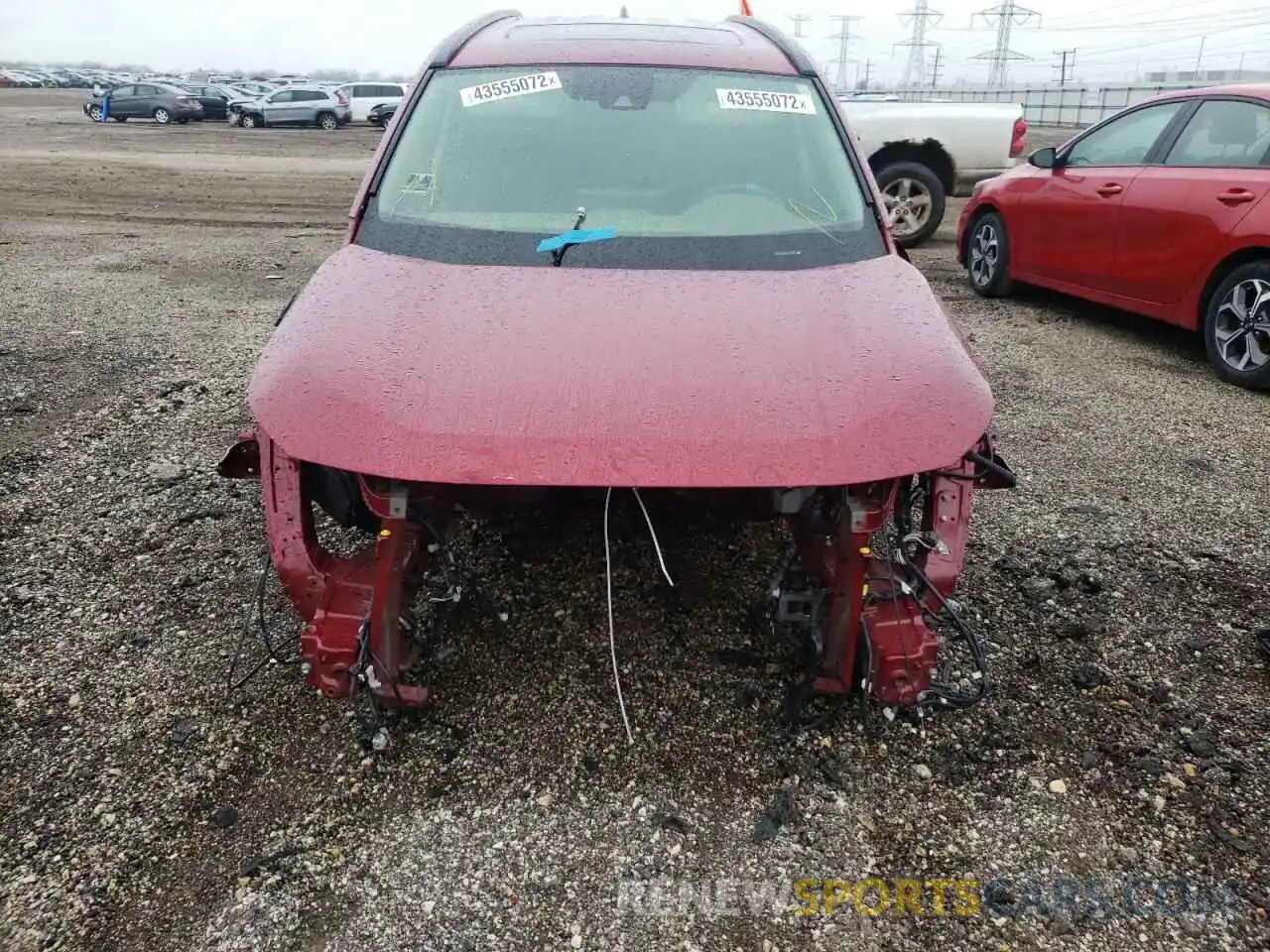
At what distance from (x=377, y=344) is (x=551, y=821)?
131cm

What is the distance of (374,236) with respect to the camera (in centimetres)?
301

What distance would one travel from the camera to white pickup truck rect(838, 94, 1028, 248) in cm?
987

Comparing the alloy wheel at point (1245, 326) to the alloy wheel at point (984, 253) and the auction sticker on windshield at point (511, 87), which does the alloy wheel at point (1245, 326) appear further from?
the auction sticker on windshield at point (511, 87)

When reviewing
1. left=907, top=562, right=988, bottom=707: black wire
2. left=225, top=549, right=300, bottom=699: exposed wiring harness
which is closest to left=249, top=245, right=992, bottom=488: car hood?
left=907, top=562, right=988, bottom=707: black wire

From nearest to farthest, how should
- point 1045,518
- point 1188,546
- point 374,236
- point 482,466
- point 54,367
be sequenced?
1. point 482,466
2. point 374,236
3. point 1188,546
4. point 1045,518
5. point 54,367

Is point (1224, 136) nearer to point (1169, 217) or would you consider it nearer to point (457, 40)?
point (1169, 217)

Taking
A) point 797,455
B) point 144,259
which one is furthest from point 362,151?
point 797,455

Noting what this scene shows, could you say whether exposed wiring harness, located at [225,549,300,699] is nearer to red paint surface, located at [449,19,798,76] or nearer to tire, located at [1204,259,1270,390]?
red paint surface, located at [449,19,798,76]

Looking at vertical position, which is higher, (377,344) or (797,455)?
(377,344)

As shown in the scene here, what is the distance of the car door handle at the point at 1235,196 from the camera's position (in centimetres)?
541

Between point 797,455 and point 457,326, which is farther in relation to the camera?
point 457,326

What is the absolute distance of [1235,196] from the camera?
5.48m

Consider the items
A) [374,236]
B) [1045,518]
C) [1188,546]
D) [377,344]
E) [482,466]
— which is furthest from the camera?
[1045,518]

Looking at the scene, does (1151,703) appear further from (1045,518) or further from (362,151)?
(362,151)
